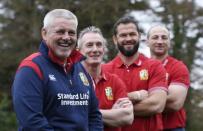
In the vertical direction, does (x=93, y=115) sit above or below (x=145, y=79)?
below

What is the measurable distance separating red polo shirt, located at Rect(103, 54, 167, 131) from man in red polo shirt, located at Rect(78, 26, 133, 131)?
13.4 inches

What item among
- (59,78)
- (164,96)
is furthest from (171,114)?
(59,78)

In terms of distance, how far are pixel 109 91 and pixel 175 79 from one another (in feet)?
4.11

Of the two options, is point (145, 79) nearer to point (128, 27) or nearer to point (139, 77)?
point (139, 77)

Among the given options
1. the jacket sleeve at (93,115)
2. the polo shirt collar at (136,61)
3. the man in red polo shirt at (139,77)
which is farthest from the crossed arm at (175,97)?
the jacket sleeve at (93,115)

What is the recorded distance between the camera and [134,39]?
677 cm

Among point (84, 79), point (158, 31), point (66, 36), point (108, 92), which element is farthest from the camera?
point (158, 31)

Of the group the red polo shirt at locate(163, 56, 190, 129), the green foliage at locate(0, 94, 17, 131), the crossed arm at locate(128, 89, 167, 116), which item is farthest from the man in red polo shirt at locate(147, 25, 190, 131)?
the green foliage at locate(0, 94, 17, 131)

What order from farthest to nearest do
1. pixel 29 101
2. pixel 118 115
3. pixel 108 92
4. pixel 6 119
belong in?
pixel 6 119 < pixel 108 92 < pixel 118 115 < pixel 29 101

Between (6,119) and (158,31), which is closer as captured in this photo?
(158,31)

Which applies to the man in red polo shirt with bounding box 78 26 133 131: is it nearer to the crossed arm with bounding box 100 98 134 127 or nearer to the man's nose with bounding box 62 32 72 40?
the crossed arm with bounding box 100 98 134 127

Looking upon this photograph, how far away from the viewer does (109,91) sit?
623 centimetres

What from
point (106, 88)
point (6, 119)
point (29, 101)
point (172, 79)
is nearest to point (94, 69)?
point (106, 88)

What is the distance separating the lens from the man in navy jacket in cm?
483
